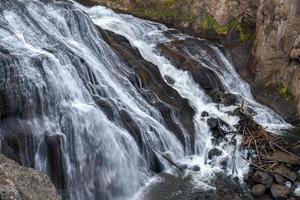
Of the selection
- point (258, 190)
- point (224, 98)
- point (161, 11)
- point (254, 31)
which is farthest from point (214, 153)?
point (161, 11)

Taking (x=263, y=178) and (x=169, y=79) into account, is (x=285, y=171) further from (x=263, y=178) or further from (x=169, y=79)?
(x=169, y=79)

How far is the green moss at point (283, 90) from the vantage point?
19.1 meters

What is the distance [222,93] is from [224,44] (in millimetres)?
3821

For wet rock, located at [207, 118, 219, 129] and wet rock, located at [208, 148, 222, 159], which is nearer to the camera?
wet rock, located at [208, 148, 222, 159]

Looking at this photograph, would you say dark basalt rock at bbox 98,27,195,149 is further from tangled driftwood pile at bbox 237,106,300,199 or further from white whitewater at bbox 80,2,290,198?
tangled driftwood pile at bbox 237,106,300,199

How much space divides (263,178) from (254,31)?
9.28 meters

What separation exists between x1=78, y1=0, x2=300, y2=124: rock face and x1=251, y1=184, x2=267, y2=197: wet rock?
450 centimetres

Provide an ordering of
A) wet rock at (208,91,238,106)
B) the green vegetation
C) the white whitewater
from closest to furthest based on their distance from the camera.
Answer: the white whitewater → wet rock at (208,91,238,106) → the green vegetation

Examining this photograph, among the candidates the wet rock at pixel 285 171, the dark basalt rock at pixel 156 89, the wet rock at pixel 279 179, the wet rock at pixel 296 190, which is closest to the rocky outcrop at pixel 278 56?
the wet rock at pixel 285 171

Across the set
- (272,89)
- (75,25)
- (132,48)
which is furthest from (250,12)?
(75,25)

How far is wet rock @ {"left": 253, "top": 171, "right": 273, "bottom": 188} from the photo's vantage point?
14.9m

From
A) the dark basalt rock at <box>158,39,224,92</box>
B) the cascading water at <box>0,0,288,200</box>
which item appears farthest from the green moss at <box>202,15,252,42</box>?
the cascading water at <box>0,0,288,200</box>

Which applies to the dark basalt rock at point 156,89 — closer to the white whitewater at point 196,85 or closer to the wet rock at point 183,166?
the white whitewater at point 196,85

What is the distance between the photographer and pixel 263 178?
1505 centimetres
